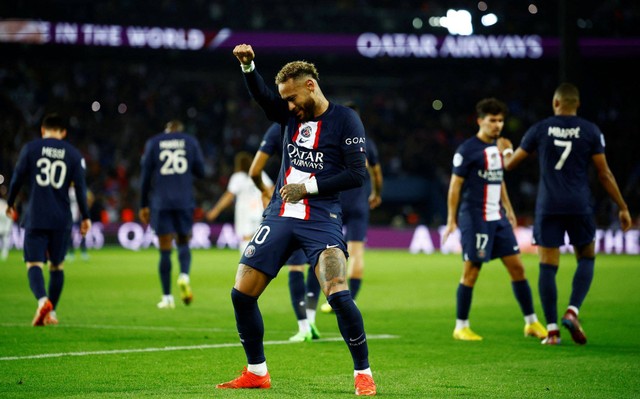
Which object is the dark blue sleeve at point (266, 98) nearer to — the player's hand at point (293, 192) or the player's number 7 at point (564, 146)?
the player's hand at point (293, 192)

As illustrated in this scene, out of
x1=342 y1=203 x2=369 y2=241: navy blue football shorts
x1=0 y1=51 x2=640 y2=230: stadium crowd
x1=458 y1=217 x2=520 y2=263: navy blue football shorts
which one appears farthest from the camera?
x1=0 y1=51 x2=640 y2=230: stadium crowd

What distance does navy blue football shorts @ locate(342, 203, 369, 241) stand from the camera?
1223 cm

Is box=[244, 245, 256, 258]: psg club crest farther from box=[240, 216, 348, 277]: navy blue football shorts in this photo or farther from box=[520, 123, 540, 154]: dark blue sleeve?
box=[520, 123, 540, 154]: dark blue sleeve

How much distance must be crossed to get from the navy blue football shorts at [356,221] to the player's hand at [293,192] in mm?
5490

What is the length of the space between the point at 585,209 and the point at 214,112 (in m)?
30.3

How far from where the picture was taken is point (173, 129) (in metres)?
14.0

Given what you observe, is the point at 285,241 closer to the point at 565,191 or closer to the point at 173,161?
the point at 565,191

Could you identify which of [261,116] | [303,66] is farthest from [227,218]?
[303,66]

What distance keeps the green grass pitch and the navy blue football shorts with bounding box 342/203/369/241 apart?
101cm

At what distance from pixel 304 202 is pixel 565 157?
12.7ft

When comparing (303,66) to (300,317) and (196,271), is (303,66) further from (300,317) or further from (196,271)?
(196,271)

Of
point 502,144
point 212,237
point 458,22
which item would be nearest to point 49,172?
point 502,144

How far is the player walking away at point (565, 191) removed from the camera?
970cm

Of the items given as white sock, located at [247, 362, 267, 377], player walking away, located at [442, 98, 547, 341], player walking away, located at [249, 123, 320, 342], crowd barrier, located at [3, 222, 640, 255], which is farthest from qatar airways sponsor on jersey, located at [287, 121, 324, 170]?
crowd barrier, located at [3, 222, 640, 255]
